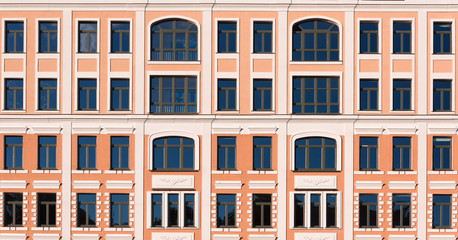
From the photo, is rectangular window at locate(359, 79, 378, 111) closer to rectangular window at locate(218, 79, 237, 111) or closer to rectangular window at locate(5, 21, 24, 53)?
rectangular window at locate(218, 79, 237, 111)

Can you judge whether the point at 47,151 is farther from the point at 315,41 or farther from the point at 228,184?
the point at 315,41

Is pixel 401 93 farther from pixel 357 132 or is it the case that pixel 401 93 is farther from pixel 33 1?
pixel 33 1

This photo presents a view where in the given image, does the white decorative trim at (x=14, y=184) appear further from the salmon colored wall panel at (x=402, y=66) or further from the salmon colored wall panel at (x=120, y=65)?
the salmon colored wall panel at (x=402, y=66)

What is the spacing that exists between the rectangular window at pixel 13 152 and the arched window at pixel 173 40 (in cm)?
758

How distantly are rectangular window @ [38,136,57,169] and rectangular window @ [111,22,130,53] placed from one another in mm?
5268

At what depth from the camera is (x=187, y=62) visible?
22.1 m

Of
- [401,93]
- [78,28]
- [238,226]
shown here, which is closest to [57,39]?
[78,28]

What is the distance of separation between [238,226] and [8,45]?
13955mm

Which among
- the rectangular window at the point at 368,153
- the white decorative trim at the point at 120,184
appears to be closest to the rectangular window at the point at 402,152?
the rectangular window at the point at 368,153

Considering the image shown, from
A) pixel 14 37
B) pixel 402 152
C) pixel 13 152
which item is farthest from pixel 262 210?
pixel 14 37

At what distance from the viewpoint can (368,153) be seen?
73.1 ft

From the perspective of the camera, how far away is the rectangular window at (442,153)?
22297 mm

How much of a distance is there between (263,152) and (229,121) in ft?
7.18

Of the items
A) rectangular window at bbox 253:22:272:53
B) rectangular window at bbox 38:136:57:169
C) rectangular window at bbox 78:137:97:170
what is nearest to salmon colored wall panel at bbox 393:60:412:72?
rectangular window at bbox 253:22:272:53
